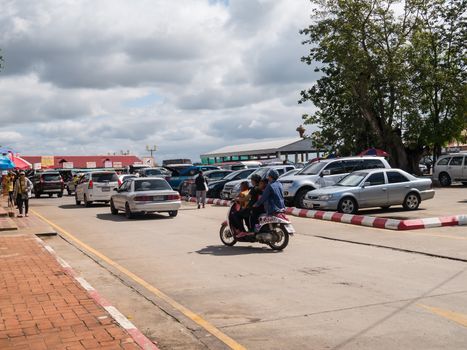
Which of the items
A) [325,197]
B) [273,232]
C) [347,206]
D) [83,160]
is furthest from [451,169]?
[83,160]

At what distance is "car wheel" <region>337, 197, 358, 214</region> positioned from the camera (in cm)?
1934

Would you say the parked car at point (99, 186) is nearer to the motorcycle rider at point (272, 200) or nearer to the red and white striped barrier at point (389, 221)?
the red and white striped barrier at point (389, 221)

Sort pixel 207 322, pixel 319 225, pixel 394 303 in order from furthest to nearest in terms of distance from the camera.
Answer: pixel 319 225 < pixel 394 303 < pixel 207 322

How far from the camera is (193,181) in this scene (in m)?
32.2

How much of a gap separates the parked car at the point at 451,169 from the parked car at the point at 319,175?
39.3 feet

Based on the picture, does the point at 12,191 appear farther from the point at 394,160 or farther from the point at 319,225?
the point at 394,160

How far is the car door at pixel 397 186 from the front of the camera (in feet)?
65.5

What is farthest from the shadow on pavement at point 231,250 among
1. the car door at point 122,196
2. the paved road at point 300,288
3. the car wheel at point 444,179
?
the car wheel at point 444,179

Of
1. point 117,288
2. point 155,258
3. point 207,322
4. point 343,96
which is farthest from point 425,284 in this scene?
point 343,96

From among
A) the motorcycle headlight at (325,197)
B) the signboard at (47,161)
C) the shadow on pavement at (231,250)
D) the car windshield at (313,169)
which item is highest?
the signboard at (47,161)

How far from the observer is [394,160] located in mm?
43625

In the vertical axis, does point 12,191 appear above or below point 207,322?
above

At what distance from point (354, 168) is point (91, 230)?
1091cm

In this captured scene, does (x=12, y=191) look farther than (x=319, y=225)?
Yes
